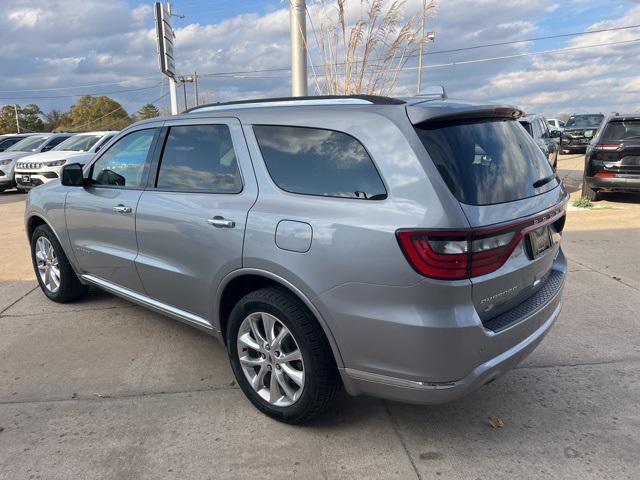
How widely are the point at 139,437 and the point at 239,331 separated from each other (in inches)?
30.8

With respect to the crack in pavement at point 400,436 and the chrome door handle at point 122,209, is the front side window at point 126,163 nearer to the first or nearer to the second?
the chrome door handle at point 122,209

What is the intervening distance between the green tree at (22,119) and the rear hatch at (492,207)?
266 feet

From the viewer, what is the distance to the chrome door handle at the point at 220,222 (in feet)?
9.68

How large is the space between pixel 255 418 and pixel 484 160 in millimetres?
1925

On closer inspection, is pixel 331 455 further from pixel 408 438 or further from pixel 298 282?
pixel 298 282

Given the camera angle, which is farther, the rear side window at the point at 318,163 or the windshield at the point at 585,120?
the windshield at the point at 585,120

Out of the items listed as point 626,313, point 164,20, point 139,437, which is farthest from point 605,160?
point 164,20

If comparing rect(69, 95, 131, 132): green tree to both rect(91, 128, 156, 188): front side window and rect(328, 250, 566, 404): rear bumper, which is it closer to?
rect(91, 128, 156, 188): front side window

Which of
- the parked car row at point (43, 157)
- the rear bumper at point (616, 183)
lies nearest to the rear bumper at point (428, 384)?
the rear bumper at point (616, 183)

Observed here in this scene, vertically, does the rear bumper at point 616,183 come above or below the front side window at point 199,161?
below

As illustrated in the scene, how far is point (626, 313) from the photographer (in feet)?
15.0

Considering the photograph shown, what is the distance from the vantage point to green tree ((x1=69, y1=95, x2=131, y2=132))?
70500 millimetres

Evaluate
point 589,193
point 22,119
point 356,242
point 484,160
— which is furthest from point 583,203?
point 22,119

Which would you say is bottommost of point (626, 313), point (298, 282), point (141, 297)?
point (626, 313)
